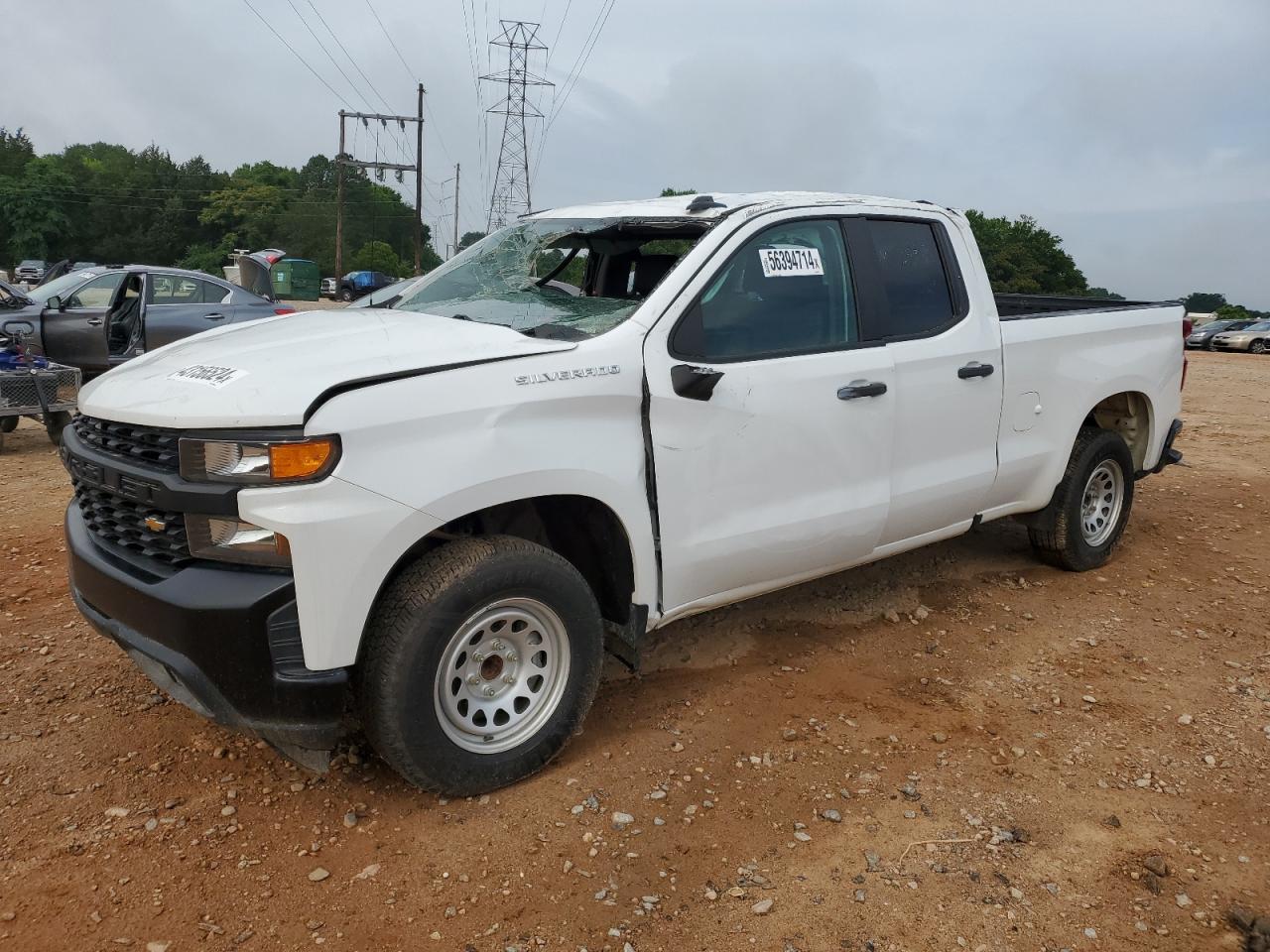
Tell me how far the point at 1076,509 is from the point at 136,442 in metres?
4.53

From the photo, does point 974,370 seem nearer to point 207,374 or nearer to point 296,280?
point 207,374

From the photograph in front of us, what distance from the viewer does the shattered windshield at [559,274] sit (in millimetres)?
3627

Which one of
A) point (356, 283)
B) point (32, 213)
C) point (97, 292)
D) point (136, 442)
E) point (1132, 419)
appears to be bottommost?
point (1132, 419)

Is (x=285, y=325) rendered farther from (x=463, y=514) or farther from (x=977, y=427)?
(x=977, y=427)

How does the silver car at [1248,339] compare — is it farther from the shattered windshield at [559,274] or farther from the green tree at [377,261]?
the green tree at [377,261]

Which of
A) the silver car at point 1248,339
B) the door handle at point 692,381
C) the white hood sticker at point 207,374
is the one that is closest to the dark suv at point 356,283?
the silver car at point 1248,339

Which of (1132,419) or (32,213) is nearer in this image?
(1132,419)

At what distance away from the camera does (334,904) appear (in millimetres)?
2686

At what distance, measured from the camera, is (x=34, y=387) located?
838 cm

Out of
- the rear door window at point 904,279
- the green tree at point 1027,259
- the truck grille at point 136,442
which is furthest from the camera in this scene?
the green tree at point 1027,259

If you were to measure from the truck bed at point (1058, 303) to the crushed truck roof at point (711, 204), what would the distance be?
1.48m

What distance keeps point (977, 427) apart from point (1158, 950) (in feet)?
7.86

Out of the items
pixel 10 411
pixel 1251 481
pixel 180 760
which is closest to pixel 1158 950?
pixel 180 760

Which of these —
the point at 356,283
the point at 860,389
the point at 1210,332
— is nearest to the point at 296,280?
the point at 356,283
